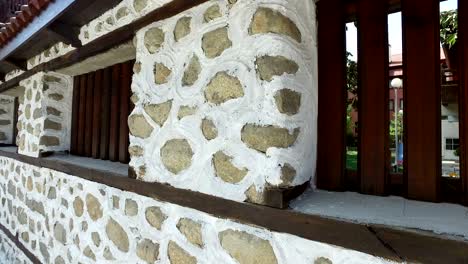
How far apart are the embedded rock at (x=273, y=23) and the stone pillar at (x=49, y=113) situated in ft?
8.49

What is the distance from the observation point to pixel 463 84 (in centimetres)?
106

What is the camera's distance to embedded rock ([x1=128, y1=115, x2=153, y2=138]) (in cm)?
177

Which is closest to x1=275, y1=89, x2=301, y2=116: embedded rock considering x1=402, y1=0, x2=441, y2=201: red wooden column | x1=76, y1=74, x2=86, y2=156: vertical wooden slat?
x1=402, y1=0, x2=441, y2=201: red wooden column

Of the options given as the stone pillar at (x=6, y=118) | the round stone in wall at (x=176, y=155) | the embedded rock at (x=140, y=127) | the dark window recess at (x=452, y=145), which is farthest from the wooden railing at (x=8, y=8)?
the dark window recess at (x=452, y=145)

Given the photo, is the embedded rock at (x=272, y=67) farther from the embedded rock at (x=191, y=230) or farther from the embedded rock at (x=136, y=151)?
the embedded rock at (x=136, y=151)

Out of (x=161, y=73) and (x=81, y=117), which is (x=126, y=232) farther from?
(x=81, y=117)

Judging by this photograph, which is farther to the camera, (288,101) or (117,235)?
(117,235)

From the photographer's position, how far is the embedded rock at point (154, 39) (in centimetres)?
171

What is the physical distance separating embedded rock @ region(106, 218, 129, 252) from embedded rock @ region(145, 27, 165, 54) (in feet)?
3.49

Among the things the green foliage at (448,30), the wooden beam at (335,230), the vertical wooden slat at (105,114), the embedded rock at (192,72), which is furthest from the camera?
the vertical wooden slat at (105,114)

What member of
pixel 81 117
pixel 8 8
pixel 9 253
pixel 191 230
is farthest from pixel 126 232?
pixel 8 8

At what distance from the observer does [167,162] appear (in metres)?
1.63

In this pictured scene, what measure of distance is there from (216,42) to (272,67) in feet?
1.15

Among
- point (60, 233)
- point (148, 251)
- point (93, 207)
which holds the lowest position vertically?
point (60, 233)
